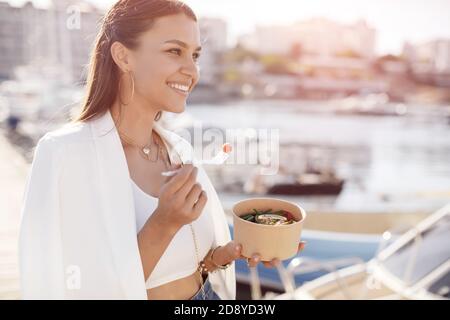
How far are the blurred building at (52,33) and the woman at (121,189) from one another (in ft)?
0.78

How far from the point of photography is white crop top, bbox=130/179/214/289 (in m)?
1.05

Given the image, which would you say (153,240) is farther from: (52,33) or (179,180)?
A: (52,33)

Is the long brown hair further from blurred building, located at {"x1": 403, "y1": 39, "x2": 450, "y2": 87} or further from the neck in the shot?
blurred building, located at {"x1": 403, "y1": 39, "x2": 450, "y2": 87}

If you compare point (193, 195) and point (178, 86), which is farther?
point (178, 86)

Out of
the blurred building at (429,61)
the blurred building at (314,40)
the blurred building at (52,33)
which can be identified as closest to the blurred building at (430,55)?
the blurred building at (429,61)

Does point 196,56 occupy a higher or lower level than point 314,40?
lower

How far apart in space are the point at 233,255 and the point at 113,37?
61cm

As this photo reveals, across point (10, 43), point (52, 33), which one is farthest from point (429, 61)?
point (52, 33)

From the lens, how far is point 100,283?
1.00m

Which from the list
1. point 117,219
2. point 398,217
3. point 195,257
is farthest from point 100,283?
point 398,217

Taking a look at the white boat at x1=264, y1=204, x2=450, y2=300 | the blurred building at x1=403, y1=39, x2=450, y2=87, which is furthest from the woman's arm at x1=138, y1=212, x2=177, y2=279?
the blurred building at x1=403, y1=39, x2=450, y2=87

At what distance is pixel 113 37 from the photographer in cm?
109

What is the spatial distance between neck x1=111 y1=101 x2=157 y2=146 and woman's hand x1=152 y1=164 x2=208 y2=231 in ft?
1.00
